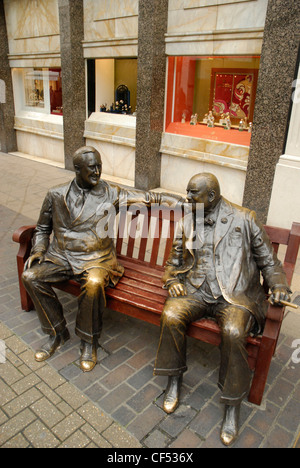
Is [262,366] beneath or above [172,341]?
beneath

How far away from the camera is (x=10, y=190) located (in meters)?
8.26

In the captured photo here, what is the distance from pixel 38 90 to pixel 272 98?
808 centimetres

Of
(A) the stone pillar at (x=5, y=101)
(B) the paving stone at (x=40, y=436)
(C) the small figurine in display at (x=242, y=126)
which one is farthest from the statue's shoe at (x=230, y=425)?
(A) the stone pillar at (x=5, y=101)

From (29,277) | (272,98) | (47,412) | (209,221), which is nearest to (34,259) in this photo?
(29,277)

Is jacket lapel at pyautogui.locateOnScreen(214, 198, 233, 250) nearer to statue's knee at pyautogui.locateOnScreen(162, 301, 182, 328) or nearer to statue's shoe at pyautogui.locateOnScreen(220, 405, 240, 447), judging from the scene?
statue's knee at pyautogui.locateOnScreen(162, 301, 182, 328)

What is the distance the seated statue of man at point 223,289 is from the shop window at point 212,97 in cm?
446

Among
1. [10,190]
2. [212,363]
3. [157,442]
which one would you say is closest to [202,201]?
[212,363]

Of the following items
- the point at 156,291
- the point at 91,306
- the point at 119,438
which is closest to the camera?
the point at 119,438

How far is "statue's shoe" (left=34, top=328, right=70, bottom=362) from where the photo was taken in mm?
3201

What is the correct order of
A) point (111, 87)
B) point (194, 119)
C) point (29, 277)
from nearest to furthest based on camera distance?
point (29, 277)
point (194, 119)
point (111, 87)

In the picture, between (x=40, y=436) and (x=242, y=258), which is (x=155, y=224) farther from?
(x=40, y=436)

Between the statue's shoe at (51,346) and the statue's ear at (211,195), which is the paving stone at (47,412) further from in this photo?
the statue's ear at (211,195)

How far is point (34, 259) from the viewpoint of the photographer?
A: 11.1 ft

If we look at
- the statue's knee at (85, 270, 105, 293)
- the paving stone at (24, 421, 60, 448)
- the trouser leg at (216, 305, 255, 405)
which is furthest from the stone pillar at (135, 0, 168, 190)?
the paving stone at (24, 421, 60, 448)
